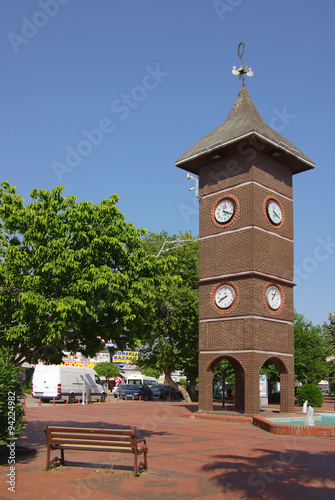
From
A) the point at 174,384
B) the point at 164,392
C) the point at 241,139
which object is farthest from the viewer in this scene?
the point at 164,392

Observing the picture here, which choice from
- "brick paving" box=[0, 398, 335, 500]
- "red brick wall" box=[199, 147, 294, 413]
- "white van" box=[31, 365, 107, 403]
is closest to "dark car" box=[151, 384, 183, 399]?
"white van" box=[31, 365, 107, 403]

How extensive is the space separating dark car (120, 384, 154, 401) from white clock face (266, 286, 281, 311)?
86.9ft

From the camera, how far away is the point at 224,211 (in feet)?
81.4

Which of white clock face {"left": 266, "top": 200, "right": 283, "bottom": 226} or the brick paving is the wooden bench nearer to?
the brick paving

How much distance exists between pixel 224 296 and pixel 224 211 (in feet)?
13.8

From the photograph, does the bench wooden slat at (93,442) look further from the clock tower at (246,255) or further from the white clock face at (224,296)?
the white clock face at (224,296)

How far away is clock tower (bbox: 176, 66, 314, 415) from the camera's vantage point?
22906 mm

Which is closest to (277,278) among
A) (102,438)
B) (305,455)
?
(305,455)

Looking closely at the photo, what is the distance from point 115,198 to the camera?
13602 millimetres

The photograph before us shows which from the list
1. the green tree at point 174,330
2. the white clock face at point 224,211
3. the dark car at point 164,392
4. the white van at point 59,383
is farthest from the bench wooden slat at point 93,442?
the dark car at point 164,392

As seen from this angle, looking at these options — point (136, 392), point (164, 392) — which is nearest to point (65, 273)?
point (136, 392)

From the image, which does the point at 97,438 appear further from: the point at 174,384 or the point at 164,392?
the point at 164,392

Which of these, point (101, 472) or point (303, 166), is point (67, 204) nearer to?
point (101, 472)

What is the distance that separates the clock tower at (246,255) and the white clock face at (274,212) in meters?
0.05
